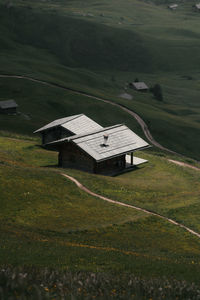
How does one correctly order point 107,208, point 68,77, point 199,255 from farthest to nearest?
point 68,77 < point 107,208 < point 199,255

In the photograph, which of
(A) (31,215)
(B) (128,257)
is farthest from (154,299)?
(A) (31,215)

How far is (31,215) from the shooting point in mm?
42156

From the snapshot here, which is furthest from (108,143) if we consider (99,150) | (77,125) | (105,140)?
(77,125)

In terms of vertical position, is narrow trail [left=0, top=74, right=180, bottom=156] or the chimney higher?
the chimney

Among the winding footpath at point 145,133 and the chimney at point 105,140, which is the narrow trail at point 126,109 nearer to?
the winding footpath at point 145,133

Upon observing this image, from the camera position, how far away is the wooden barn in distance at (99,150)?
226 ft

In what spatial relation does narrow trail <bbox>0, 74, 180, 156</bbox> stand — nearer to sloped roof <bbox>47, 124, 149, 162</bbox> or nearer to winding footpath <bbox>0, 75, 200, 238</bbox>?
winding footpath <bbox>0, 75, 200, 238</bbox>

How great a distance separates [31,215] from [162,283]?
22.2 m

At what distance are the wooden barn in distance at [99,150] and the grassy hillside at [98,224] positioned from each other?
145 inches

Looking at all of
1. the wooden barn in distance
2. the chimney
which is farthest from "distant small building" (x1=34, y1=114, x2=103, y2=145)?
the chimney

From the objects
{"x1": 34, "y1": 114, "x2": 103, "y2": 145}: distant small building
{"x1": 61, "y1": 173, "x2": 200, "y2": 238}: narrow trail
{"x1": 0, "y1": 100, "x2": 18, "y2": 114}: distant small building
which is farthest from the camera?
{"x1": 0, "y1": 100, "x2": 18, "y2": 114}: distant small building

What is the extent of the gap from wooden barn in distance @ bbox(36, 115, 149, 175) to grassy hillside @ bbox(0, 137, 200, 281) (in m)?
3.69

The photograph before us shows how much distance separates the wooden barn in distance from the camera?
6875 centimetres

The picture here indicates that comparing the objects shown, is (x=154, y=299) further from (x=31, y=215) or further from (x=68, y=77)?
(x=68, y=77)
